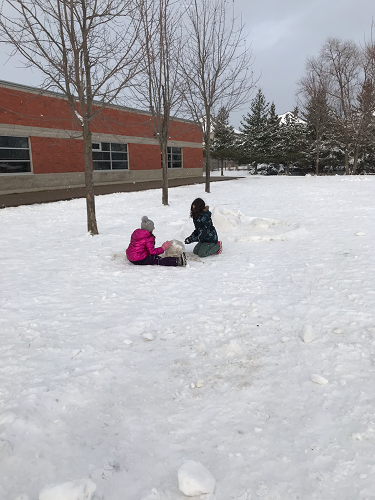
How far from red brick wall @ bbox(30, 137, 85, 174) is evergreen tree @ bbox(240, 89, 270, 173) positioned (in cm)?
2203

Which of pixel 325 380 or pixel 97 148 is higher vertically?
pixel 97 148

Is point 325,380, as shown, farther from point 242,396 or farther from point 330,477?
point 330,477

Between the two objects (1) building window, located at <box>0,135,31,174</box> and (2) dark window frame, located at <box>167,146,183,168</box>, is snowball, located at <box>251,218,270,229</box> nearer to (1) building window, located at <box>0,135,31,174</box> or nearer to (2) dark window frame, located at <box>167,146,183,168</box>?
(1) building window, located at <box>0,135,31,174</box>

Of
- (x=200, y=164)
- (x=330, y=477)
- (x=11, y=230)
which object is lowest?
(x=330, y=477)

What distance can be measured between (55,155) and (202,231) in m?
15.1

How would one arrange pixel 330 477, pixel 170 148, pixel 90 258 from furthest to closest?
pixel 170 148 < pixel 90 258 < pixel 330 477

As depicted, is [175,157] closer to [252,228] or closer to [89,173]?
[89,173]

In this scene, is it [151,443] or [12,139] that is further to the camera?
[12,139]

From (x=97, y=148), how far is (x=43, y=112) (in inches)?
163

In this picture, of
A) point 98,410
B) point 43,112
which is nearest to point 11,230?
point 98,410

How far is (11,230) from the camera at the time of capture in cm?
865

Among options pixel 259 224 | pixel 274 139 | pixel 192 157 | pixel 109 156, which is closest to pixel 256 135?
pixel 274 139

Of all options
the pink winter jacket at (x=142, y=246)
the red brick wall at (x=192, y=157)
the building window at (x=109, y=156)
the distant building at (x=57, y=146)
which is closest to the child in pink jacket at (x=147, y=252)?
the pink winter jacket at (x=142, y=246)

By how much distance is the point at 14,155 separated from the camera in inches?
654
